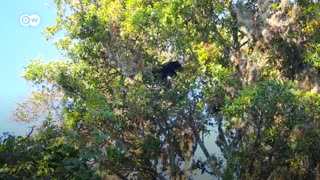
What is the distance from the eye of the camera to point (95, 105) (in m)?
14.1

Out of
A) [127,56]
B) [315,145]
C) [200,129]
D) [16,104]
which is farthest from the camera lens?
[16,104]

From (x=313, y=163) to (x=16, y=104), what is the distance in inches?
624

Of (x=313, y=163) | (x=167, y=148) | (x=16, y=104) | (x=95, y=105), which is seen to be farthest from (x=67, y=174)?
(x=16, y=104)

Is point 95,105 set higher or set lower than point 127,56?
lower

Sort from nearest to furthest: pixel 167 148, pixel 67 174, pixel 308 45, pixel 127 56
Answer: pixel 67 174 < pixel 308 45 < pixel 127 56 < pixel 167 148

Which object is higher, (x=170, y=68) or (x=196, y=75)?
(x=170, y=68)

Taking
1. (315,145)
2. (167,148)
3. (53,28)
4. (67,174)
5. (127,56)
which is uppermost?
(53,28)

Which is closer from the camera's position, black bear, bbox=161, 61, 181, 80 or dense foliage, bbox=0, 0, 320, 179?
dense foliage, bbox=0, 0, 320, 179

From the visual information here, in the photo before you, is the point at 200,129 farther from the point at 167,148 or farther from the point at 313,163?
the point at 313,163

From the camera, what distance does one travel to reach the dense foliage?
12.9 meters

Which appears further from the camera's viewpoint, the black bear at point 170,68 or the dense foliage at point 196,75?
the black bear at point 170,68

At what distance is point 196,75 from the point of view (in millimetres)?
15320

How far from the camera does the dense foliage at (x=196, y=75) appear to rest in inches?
507

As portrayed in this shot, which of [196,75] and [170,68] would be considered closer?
[196,75]
